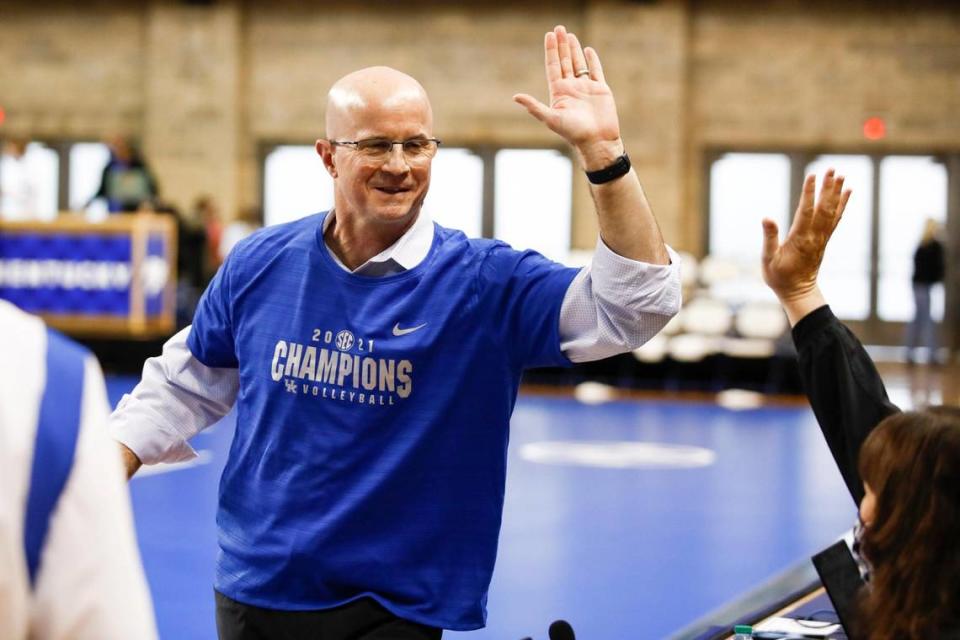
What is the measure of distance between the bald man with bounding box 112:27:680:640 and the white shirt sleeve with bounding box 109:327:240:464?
0.02 metres

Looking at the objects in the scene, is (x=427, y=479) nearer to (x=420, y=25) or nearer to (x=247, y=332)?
(x=247, y=332)

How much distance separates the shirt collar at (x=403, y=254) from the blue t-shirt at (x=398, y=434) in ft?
0.07

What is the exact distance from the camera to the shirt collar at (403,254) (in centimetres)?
281

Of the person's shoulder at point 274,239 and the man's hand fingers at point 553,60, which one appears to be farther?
the person's shoulder at point 274,239

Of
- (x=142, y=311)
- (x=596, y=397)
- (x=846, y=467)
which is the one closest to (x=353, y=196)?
(x=846, y=467)

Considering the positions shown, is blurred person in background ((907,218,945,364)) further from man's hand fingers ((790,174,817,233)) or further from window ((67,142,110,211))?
man's hand fingers ((790,174,817,233))

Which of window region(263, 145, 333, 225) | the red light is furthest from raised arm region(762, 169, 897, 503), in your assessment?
window region(263, 145, 333, 225)

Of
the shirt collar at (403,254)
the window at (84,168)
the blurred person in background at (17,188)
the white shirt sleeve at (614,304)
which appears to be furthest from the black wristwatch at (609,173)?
the window at (84,168)

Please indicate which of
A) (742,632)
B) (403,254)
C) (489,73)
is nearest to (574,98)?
(403,254)

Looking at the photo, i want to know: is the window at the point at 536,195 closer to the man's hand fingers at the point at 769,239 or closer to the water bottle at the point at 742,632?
the water bottle at the point at 742,632

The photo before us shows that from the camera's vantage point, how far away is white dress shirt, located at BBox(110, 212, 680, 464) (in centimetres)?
251

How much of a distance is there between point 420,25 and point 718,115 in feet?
15.6

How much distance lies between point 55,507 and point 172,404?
6.14ft

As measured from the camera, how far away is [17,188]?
1589 centimetres
